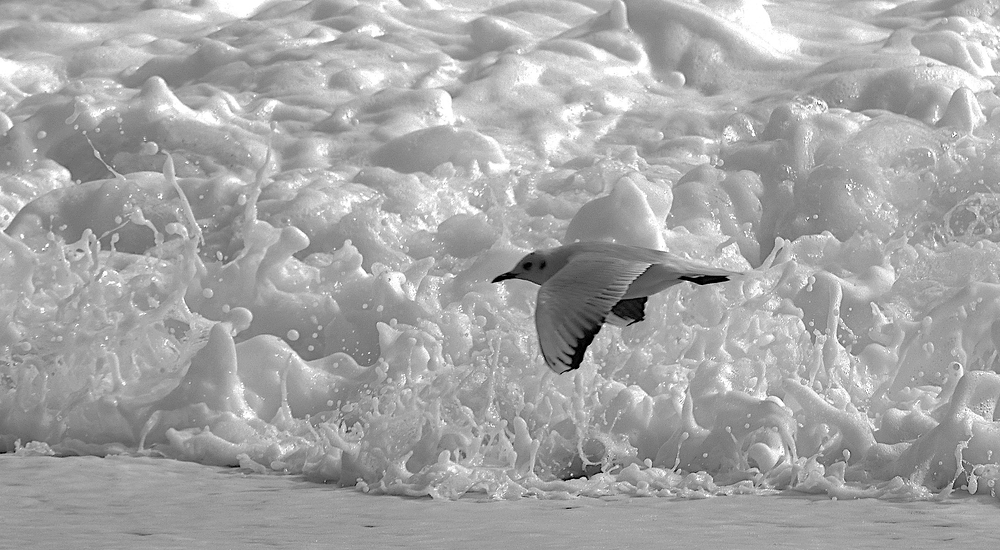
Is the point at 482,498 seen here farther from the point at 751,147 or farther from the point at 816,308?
the point at 751,147

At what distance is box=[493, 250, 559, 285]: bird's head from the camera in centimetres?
337

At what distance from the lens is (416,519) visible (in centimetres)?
345

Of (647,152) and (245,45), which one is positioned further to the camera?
(245,45)

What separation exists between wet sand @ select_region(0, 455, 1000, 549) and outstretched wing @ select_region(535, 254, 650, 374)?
617 mm

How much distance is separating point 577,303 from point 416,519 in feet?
3.00

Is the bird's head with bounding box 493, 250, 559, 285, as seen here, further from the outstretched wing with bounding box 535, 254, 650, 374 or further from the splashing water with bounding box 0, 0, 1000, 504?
the splashing water with bounding box 0, 0, 1000, 504

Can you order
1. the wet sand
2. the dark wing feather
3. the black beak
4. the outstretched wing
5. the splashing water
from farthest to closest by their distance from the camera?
1. the splashing water
2. the dark wing feather
3. the black beak
4. the wet sand
5. the outstretched wing

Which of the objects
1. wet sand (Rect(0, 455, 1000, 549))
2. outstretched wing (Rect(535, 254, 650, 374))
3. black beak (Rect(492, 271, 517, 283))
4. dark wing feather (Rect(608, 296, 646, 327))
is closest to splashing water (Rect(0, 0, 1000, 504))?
wet sand (Rect(0, 455, 1000, 549))

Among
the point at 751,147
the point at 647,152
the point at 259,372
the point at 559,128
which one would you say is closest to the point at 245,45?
the point at 559,128

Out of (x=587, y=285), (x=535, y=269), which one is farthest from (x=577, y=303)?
(x=535, y=269)

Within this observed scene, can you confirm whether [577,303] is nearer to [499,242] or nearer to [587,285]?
[587,285]

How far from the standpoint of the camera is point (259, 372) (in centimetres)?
473

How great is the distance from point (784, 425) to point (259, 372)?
1944 mm

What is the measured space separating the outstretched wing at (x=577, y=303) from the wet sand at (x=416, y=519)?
24.3 inches
